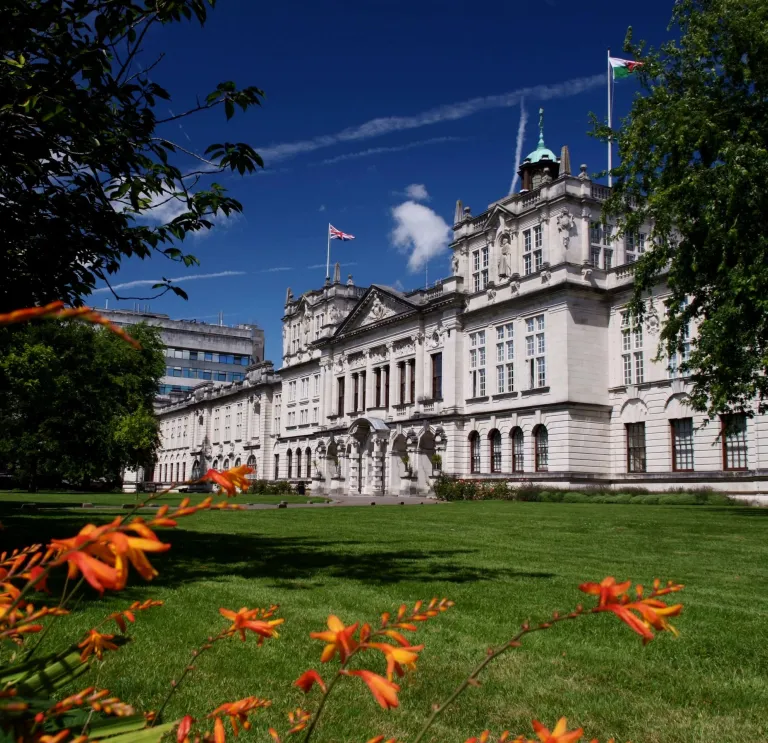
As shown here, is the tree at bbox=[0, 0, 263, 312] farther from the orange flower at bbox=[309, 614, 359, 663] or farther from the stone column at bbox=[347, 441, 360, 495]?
the stone column at bbox=[347, 441, 360, 495]

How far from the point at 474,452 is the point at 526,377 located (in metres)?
6.14

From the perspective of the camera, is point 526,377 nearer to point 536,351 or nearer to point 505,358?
point 536,351

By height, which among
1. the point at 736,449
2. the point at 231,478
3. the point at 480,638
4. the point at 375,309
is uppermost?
the point at 375,309

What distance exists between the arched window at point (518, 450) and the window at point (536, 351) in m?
2.70

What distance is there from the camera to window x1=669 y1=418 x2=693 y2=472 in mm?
37500

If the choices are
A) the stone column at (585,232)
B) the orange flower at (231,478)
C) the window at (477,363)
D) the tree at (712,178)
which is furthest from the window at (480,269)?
the orange flower at (231,478)

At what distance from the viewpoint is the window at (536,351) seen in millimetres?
42719

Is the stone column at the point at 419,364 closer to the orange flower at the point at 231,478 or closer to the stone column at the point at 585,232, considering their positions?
the stone column at the point at 585,232

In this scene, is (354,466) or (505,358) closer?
(505,358)

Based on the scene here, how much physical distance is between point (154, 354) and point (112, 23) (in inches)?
2092

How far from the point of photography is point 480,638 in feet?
20.6

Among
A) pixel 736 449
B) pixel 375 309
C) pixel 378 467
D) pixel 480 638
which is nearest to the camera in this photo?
pixel 480 638

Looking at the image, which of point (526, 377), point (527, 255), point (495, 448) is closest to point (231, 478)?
point (526, 377)

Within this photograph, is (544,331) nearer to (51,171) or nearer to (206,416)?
(51,171)
